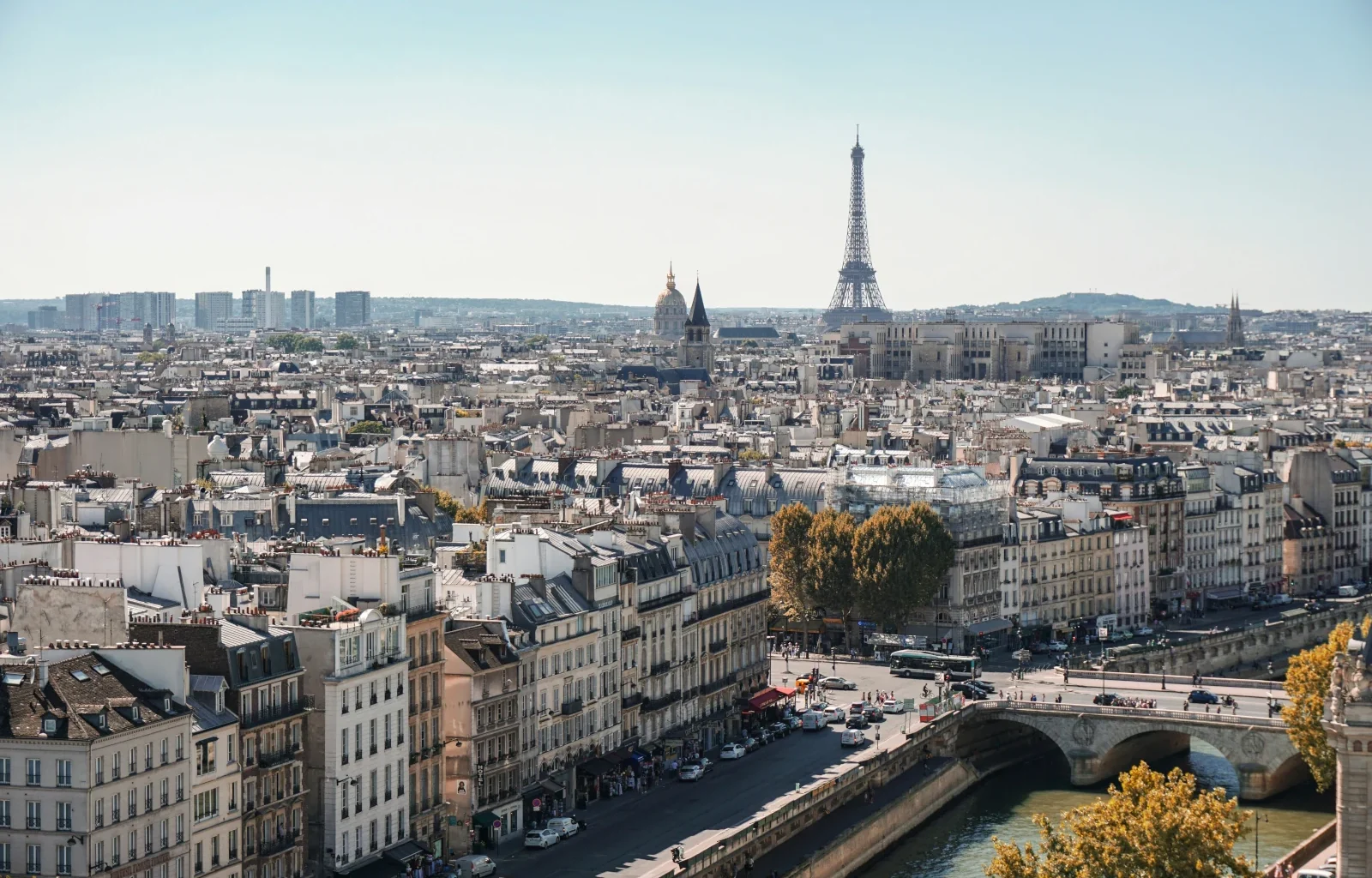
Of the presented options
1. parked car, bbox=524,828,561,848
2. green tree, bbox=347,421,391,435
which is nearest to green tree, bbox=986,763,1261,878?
parked car, bbox=524,828,561,848

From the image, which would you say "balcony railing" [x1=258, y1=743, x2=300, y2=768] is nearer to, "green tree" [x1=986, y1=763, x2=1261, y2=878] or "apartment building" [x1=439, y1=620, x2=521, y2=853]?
"apartment building" [x1=439, y1=620, x2=521, y2=853]

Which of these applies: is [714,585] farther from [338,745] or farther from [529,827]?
[338,745]

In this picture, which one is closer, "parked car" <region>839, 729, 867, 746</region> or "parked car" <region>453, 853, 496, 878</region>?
"parked car" <region>453, 853, 496, 878</region>

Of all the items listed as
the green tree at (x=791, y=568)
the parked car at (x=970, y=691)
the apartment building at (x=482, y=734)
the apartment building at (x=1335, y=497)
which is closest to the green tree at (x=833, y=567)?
the green tree at (x=791, y=568)

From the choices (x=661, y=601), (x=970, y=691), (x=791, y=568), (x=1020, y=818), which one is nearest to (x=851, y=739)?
(x=1020, y=818)

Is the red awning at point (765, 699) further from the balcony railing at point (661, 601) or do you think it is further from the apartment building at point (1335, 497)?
the apartment building at point (1335, 497)

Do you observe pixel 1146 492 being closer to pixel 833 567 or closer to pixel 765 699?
pixel 833 567
